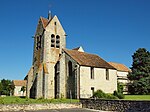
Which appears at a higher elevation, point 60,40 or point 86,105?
point 60,40

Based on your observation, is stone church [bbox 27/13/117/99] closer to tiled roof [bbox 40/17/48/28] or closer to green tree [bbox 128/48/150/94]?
tiled roof [bbox 40/17/48/28]

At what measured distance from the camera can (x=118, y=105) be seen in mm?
24156

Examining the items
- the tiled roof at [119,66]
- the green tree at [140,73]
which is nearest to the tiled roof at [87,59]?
the green tree at [140,73]

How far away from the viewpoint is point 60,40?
143 ft

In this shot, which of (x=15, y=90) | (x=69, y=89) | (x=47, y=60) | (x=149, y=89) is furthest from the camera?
(x=15, y=90)

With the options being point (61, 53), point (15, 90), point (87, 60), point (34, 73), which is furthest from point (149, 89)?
point (15, 90)

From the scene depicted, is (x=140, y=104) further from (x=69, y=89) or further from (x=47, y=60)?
(x=47, y=60)

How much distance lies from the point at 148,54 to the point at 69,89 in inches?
952

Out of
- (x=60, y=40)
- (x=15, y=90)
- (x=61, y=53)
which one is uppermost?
(x=60, y=40)

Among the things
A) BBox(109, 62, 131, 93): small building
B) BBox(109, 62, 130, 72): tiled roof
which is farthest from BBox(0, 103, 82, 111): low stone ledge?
BBox(109, 62, 130, 72): tiled roof

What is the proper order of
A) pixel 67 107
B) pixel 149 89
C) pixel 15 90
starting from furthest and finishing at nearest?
pixel 15 90 → pixel 149 89 → pixel 67 107

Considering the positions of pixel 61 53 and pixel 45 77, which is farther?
pixel 61 53

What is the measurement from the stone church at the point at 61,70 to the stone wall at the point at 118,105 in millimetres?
6915

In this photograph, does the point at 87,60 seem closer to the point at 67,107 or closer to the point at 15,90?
the point at 67,107
